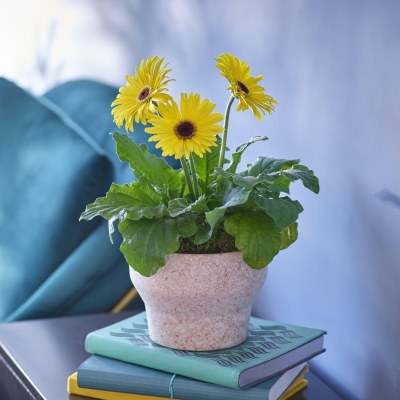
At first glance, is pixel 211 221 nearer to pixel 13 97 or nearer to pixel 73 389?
pixel 73 389

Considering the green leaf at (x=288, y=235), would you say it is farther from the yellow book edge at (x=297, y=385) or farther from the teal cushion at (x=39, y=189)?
the teal cushion at (x=39, y=189)

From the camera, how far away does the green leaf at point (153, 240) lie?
758 millimetres

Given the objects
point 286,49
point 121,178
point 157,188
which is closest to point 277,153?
point 286,49

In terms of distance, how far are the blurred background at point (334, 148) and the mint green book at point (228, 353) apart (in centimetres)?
8

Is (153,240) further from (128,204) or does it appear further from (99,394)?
(99,394)

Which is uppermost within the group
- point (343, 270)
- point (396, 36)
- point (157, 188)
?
point (396, 36)

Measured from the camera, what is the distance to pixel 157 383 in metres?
0.80

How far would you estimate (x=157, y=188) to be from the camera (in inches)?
33.8

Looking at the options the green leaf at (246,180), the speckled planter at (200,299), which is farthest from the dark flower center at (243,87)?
the speckled planter at (200,299)

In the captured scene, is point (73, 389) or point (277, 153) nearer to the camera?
point (73, 389)

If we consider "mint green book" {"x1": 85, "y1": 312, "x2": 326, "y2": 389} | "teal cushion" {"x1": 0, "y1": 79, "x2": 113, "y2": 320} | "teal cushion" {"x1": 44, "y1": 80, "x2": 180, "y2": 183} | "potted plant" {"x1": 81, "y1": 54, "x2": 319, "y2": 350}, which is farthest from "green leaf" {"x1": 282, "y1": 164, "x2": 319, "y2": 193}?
"teal cushion" {"x1": 0, "y1": 79, "x2": 113, "y2": 320}

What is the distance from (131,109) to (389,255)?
0.39m

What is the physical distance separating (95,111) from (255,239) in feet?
3.00

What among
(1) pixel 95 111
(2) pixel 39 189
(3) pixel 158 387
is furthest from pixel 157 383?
(1) pixel 95 111
